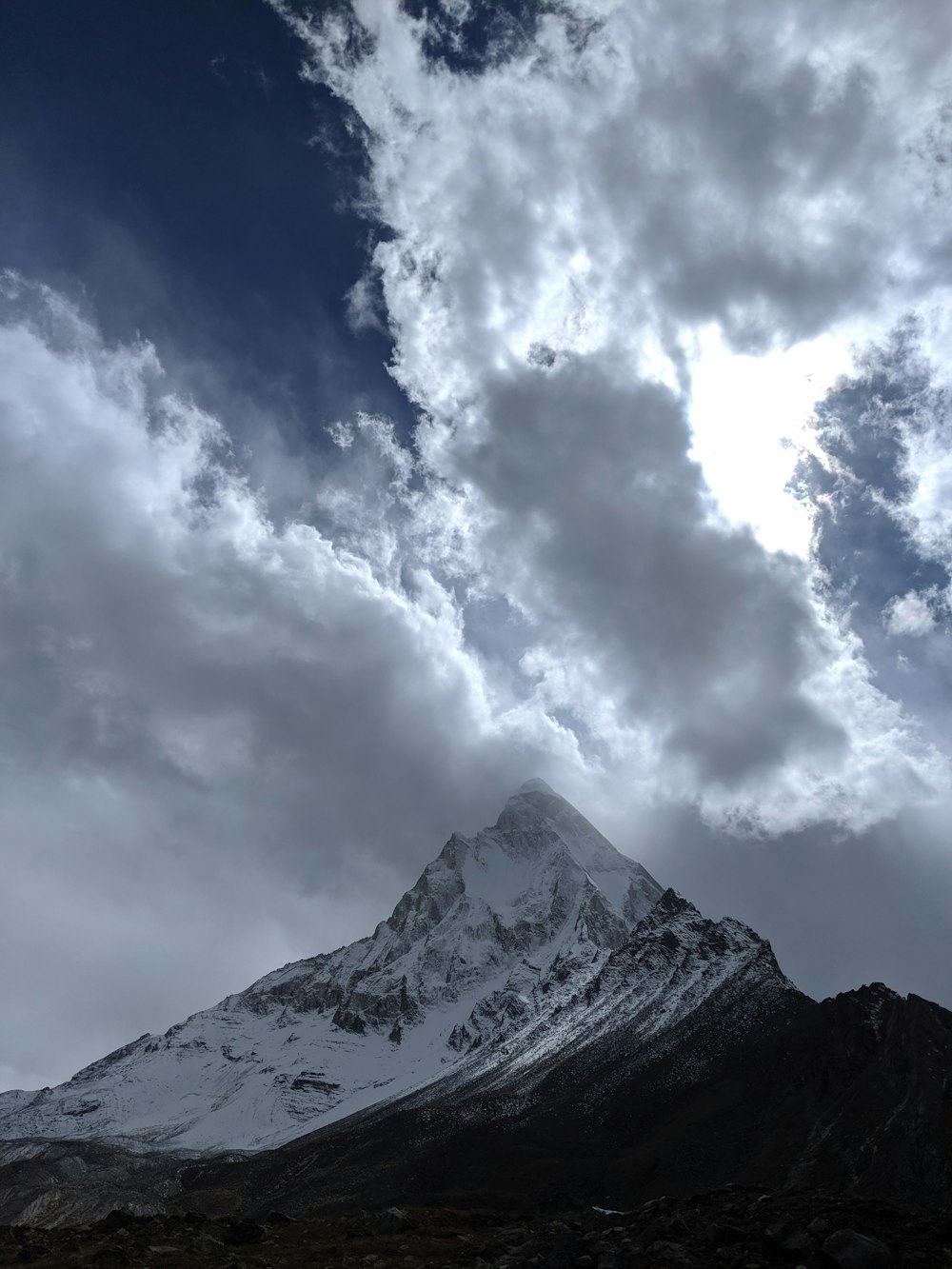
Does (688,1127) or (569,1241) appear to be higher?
(569,1241)

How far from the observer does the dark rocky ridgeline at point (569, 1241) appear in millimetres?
30078

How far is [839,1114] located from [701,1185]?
787 inches

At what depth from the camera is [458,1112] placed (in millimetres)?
172750

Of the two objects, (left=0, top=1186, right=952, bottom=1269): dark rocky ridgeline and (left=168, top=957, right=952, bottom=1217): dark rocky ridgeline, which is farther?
(left=168, top=957, right=952, bottom=1217): dark rocky ridgeline

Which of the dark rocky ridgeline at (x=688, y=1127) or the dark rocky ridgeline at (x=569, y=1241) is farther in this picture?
the dark rocky ridgeline at (x=688, y=1127)

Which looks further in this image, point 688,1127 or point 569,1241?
point 688,1127

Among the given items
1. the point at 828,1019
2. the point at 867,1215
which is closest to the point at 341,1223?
the point at 867,1215

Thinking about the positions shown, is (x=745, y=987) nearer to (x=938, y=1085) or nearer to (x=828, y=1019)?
(x=828, y=1019)

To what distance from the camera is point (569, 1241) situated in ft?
108

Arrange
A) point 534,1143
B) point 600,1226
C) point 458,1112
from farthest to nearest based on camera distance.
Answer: point 458,1112 → point 534,1143 → point 600,1226

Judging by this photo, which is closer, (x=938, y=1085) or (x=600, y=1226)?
(x=600, y=1226)

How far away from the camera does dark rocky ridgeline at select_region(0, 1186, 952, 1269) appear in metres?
30.1

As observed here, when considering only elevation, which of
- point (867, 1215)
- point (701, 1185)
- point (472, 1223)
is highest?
point (472, 1223)

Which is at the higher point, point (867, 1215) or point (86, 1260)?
point (86, 1260)
